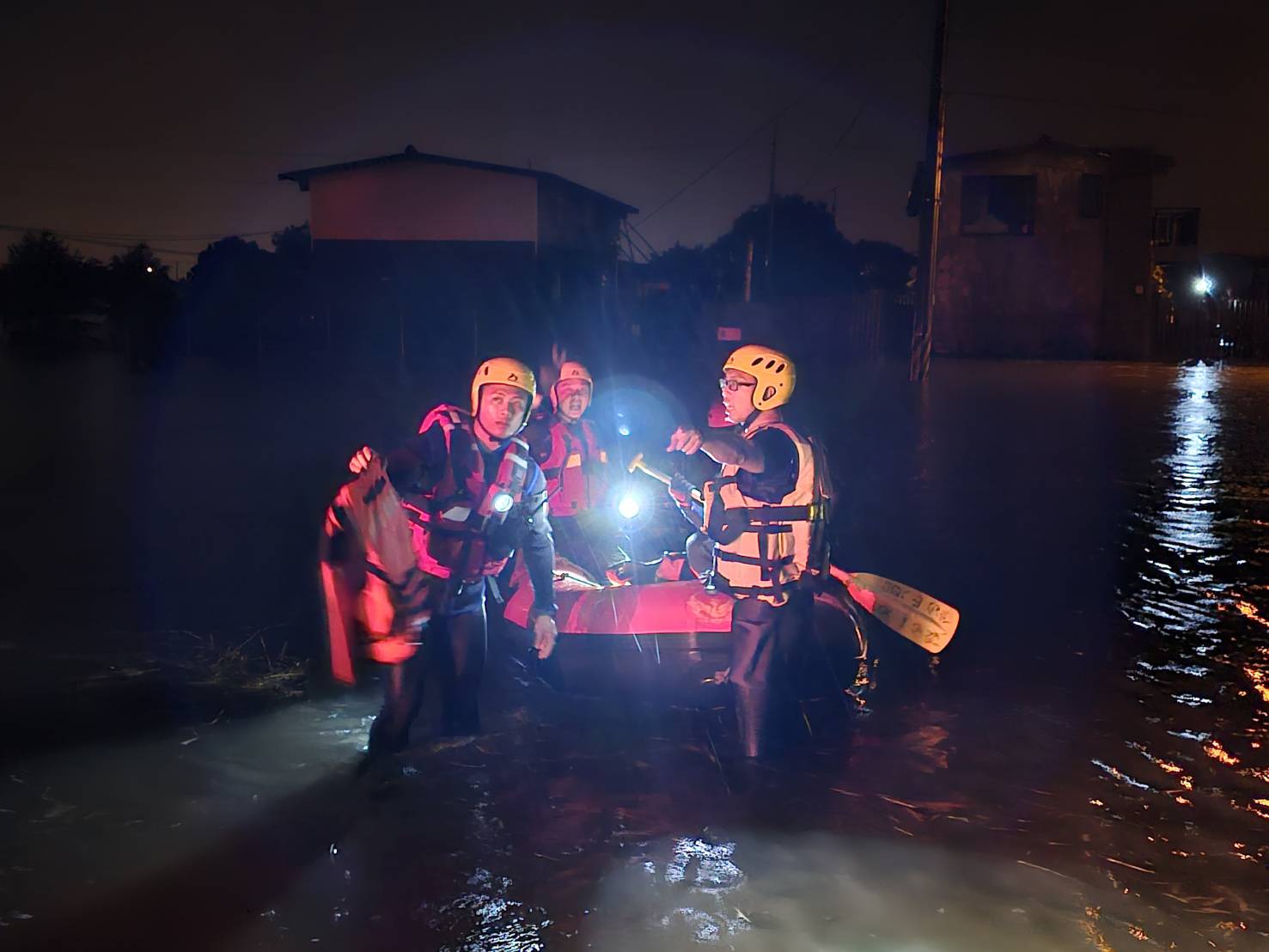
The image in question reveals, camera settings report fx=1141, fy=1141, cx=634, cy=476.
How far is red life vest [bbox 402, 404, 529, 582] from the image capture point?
Answer: 485 centimetres

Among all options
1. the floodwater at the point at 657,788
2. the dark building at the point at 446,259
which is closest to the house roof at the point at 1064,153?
the dark building at the point at 446,259

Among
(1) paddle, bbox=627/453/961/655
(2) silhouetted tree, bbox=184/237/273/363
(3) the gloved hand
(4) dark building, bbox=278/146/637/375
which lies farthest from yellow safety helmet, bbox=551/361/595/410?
(2) silhouetted tree, bbox=184/237/273/363

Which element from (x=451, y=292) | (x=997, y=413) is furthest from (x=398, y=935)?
(x=451, y=292)

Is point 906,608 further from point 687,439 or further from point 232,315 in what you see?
point 232,315

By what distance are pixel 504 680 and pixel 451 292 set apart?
98.1ft

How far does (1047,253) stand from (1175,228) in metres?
10.6

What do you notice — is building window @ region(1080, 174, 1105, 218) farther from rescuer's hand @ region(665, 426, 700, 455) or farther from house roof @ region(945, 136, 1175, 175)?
rescuer's hand @ region(665, 426, 700, 455)

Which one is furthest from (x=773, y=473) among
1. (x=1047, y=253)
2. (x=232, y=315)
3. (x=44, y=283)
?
(x=44, y=283)

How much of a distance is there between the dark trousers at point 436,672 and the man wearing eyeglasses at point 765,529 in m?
1.15

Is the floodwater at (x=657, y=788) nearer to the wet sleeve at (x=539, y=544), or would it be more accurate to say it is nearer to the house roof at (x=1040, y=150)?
the wet sleeve at (x=539, y=544)

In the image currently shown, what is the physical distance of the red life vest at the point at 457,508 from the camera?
4.85 metres

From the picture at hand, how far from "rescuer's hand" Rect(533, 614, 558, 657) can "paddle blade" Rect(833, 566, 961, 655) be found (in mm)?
1778

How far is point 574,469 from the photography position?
7.34 metres

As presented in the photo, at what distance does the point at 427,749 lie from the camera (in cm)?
521
